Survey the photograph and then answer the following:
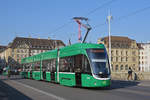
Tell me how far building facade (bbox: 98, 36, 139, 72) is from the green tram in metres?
87.9

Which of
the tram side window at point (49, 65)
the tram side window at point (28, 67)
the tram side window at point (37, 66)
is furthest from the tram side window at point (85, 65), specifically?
the tram side window at point (28, 67)

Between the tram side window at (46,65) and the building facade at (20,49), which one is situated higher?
the building facade at (20,49)

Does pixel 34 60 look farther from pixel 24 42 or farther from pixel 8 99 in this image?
pixel 24 42

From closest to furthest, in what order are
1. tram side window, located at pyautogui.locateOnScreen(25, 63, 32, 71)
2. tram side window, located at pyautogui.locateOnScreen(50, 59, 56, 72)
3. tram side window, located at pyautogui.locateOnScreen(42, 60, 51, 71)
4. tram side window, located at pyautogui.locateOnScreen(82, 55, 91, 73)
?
tram side window, located at pyautogui.locateOnScreen(82, 55, 91, 73) → tram side window, located at pyautogui.locateOnScreen(50, 59, 56, 72) → tram side window, located at pyautogui.locateOnScreen(42, 60, 51, 71) → tram side window, located at pyautogui.locateOnScreen(25, 63, 32, 71)

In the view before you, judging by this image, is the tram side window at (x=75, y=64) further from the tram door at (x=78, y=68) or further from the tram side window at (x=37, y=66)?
the tram side window at (x=37, y=66)

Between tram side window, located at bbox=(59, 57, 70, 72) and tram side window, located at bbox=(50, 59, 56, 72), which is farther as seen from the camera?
tram side window, located at bbox=(50, 59, 56, 72)

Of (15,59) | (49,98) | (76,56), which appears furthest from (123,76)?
(15,59)

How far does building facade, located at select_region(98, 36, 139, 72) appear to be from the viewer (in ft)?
360

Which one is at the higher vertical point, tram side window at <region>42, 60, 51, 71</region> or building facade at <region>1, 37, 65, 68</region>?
building facade at <region>1, 37, 65, 68</region>

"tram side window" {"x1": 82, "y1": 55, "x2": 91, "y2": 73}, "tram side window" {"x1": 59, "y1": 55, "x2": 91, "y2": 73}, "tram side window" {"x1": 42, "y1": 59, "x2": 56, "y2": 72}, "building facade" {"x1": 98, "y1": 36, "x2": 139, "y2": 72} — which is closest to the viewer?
"tram side window" {"x1": 82, "y1": 55, "x2": 91, "y2": 73}

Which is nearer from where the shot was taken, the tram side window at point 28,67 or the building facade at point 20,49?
the tram side window at point 28,67

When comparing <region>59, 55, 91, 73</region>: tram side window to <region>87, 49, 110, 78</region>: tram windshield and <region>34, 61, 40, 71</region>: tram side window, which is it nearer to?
<region>87, 49, 110, 78</region>: tram windshield

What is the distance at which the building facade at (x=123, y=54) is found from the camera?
109875mm

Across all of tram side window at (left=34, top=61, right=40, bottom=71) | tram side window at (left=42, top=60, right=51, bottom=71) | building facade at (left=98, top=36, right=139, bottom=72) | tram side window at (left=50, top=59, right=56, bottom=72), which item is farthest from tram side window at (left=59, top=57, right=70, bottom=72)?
building facade at (left=98, top=36, right=139, bottom=72)
